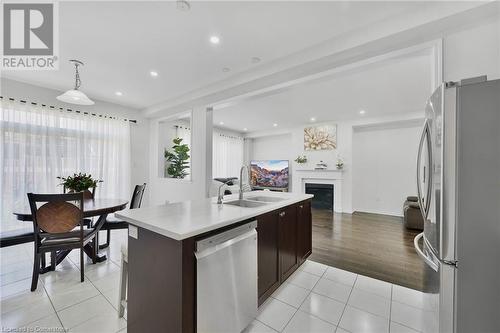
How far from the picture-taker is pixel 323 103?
454cm

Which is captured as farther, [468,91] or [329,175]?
[329,175]

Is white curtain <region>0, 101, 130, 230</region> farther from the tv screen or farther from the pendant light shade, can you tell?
the tv screen

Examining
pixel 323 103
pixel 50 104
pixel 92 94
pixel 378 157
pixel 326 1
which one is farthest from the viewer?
pixel 378 157

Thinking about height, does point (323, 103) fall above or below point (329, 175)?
above

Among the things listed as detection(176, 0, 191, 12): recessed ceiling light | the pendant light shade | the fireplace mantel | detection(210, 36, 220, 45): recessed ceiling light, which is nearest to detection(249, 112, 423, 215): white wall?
the fireplace mantel

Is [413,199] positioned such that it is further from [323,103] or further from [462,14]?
[462,14]

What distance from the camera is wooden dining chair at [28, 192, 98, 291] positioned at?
2064mm

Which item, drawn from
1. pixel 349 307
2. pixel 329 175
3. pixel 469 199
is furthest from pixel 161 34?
pixel 329 175

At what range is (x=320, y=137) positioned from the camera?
6367 mm

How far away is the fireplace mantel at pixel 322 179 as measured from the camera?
593 cm

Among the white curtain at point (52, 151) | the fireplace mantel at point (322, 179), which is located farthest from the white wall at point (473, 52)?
the white curtain at point (52, 151)

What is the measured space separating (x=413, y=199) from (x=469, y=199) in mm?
4629

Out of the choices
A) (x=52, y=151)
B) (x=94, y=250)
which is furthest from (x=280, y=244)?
(x=52, y=151)

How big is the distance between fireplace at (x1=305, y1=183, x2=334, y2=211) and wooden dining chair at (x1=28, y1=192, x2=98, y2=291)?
5711mm
